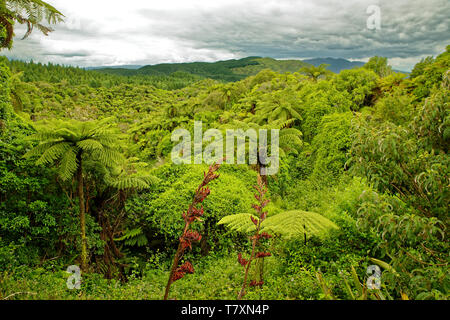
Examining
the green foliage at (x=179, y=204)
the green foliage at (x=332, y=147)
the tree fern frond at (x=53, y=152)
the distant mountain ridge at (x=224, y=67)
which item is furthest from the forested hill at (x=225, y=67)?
the tree fern frond at (x=53, y=152)

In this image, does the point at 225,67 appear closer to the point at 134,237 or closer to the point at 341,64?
the point at 341,64

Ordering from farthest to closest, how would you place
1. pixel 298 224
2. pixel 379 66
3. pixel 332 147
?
1. pixel 379 66
2. pixel 332 147
3. pixel 298 224

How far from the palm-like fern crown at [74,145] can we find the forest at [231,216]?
0.03 m

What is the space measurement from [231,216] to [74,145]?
347 centimetres

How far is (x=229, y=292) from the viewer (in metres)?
4.05

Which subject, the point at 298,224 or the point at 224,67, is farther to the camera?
the point at 224,67

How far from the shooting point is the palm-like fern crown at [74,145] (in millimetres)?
4840

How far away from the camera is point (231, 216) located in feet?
15.1

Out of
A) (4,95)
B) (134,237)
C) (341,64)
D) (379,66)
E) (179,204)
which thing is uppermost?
(341,64)

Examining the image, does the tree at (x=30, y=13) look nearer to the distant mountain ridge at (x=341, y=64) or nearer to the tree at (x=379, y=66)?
the distant mountain ridge at (x=341, y=64)

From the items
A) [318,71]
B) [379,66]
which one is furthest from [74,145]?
[379,66]

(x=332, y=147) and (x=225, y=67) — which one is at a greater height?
(x=225, y=67)

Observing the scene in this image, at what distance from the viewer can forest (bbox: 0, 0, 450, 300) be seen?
8.34 ft

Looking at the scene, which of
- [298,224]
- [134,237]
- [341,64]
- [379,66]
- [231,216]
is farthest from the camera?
[341,64]
